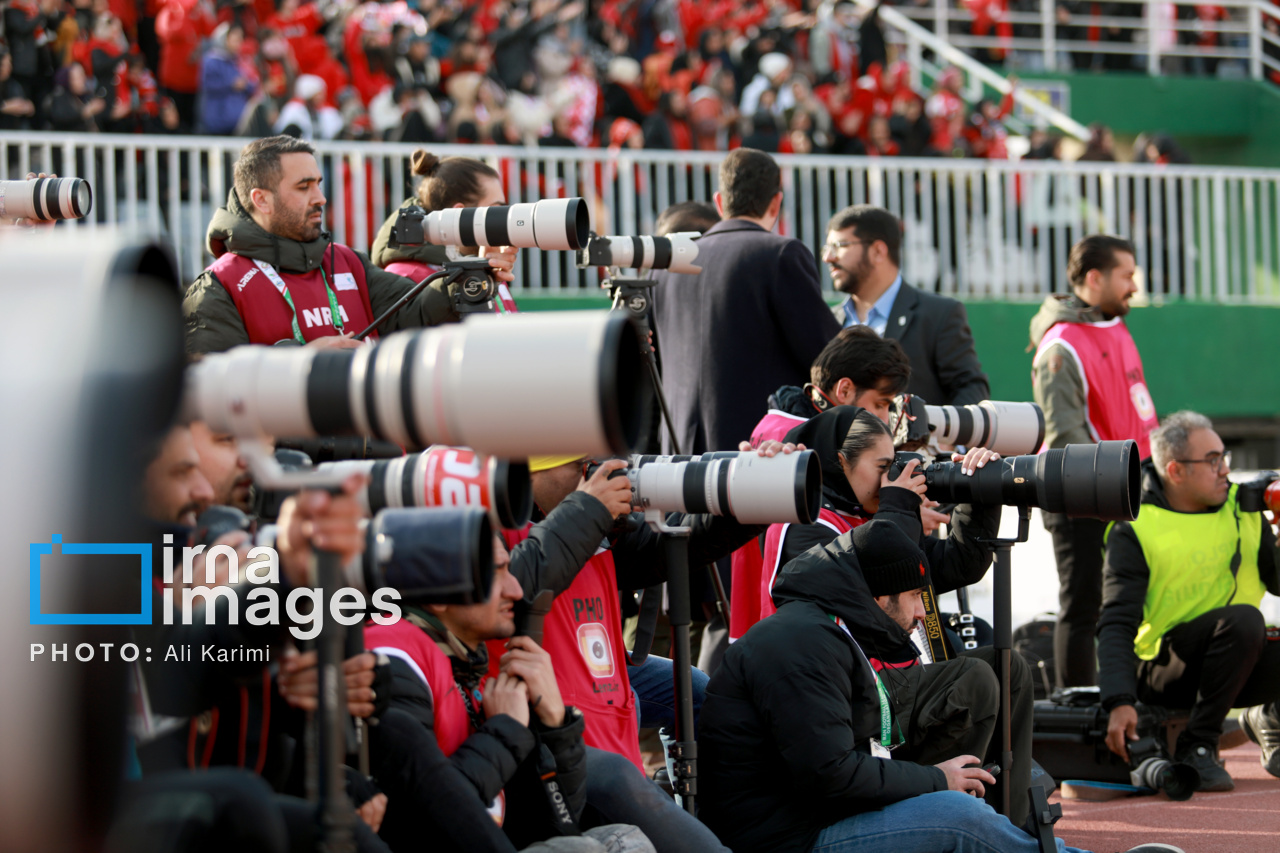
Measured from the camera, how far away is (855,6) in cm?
1474

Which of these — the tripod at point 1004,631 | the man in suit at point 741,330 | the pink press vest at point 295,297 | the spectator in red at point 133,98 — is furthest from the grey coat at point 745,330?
the spectator in red at point 133,98

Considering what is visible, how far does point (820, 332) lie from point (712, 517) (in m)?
1.41

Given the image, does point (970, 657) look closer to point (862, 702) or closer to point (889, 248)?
point (862, 702)

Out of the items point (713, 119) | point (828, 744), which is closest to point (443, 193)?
point (828, 744)

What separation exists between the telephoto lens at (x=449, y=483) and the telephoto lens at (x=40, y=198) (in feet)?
5.49

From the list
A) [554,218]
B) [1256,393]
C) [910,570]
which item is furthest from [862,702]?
[1256,393]

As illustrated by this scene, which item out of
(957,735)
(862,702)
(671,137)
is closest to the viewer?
(862,702)

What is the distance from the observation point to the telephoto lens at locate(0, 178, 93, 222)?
142 inches

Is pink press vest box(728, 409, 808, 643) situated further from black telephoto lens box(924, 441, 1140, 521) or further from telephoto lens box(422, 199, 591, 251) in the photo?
telephoto lens box(422, 199, 591, 251)

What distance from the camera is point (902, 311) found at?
5230 millimetres

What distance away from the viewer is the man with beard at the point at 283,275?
3939 millimetres

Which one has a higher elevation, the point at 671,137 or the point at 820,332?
the point at 671,137

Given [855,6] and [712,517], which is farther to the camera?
[855,6]

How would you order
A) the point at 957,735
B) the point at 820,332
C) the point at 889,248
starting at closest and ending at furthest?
the point at 957,735
the point at 820,332
the point at 889,248
